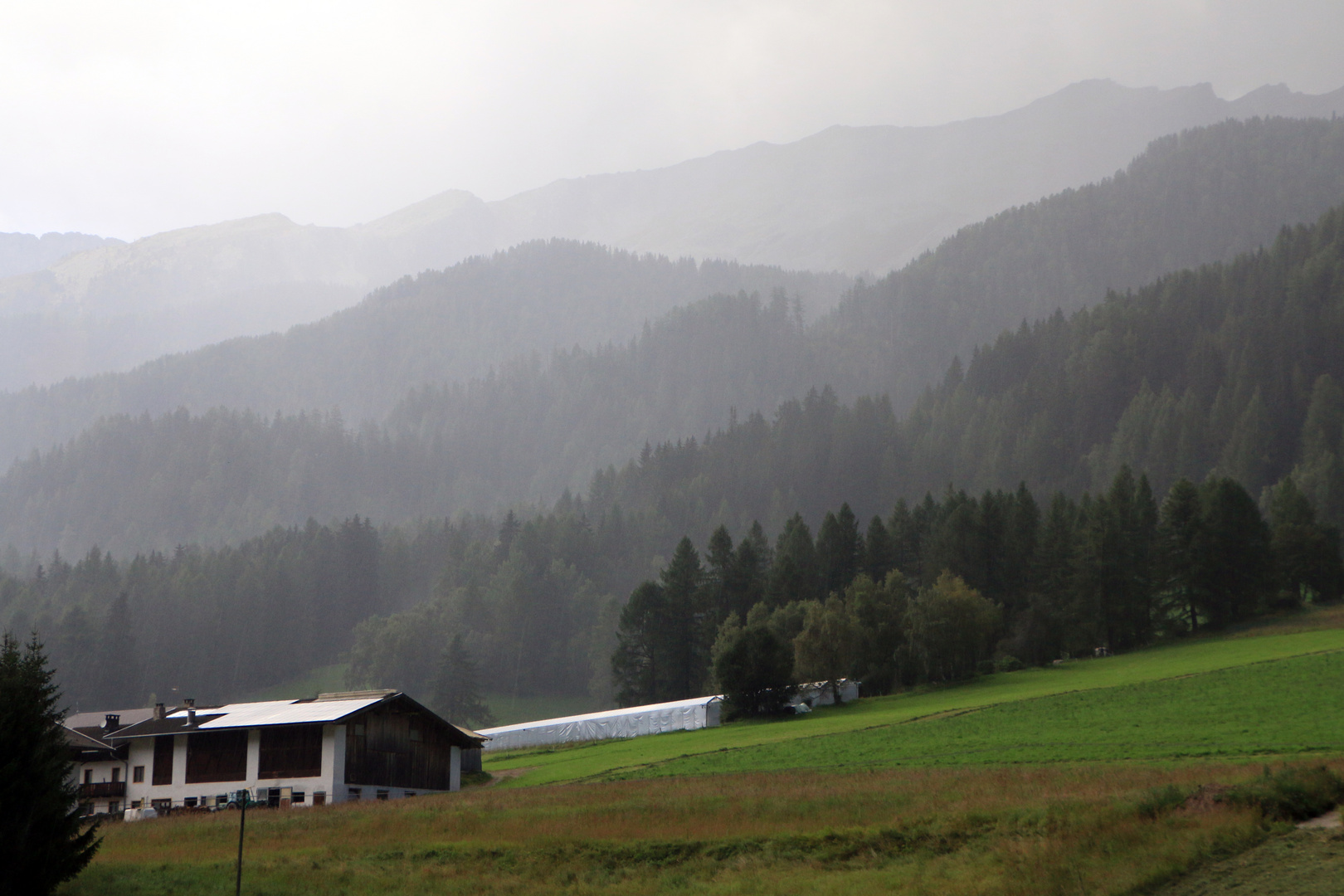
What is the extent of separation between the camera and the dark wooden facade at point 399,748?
57969 millimetres

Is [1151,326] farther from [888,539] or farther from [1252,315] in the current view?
[888,539]

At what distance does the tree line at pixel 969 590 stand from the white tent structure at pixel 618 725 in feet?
9.22

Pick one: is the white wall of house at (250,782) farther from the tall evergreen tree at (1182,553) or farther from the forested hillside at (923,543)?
the tall evergreen tree at (1182,553)

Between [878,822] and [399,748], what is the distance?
38.4 m

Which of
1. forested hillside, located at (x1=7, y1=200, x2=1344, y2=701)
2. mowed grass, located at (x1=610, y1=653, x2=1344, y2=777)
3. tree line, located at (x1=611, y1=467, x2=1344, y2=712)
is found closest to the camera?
mowed grass, located at (x1=610, y1=653, x2=1344, y2=777)

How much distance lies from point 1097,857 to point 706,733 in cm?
5290

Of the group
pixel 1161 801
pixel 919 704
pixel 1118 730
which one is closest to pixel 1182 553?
pixel 919 704

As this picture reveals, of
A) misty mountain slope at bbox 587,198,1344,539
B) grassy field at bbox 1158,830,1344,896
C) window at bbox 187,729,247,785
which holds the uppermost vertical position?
misty mountain slope at bbox 587,198,1344,539

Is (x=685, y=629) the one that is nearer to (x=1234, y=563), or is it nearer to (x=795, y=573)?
(x=795, y=573)

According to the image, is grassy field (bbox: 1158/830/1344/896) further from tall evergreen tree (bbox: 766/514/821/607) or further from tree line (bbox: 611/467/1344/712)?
tall evergreen tree (bbox: 766/514/821/607)

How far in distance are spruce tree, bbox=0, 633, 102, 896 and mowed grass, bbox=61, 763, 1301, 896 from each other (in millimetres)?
2201

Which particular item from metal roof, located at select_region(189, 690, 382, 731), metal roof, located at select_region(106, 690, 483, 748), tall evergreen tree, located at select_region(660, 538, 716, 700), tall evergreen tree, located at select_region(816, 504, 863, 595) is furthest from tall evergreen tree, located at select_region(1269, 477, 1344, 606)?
metal roof, located at select_region(189, 690, 382, 731)

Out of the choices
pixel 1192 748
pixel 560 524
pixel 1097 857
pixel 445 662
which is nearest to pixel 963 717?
pixel 1192 748

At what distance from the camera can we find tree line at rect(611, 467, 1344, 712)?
8150 centimetres
